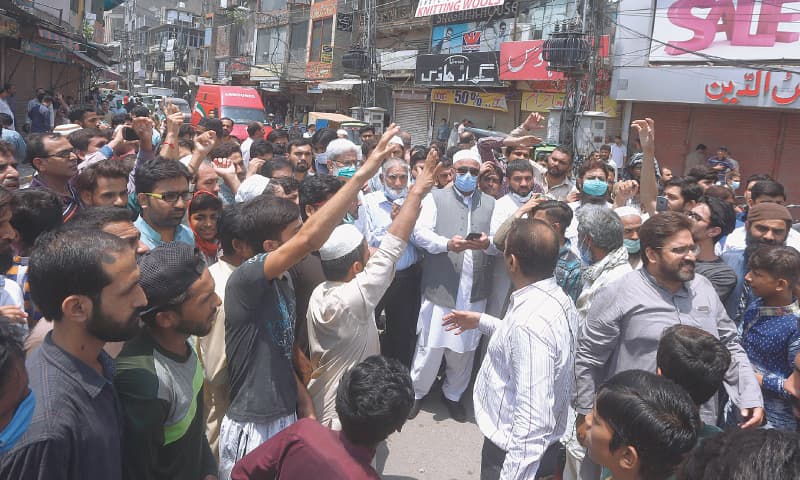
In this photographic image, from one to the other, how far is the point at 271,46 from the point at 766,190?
35298 millimetres

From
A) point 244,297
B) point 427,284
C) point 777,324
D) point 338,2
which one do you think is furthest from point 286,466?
point 338,2

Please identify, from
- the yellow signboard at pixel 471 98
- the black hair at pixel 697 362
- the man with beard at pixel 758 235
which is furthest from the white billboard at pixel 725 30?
the black hair at pixel 697 362

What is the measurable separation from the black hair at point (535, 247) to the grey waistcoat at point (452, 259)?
6.20ft

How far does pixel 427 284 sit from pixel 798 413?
2.41 metres

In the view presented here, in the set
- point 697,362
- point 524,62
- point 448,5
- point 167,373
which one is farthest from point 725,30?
point 167,373

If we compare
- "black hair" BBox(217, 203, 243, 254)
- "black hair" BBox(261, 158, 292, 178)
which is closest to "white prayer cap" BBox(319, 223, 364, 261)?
"black hair" BBox(217, 203, 243, 254)

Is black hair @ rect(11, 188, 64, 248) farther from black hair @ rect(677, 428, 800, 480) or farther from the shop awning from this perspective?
the shop awning

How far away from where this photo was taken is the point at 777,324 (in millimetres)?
2738

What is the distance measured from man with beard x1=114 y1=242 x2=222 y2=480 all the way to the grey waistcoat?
97.6 inches

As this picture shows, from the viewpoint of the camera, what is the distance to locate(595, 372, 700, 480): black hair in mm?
1535

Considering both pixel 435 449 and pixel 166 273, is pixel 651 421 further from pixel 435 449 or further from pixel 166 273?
pixel 435 449

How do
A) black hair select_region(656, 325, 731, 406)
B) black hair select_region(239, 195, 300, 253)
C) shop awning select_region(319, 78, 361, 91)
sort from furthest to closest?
shop awning select_region(319, 78, 361, 91) < black hair select_region(239, 195, 300, 253) < black hair select_region(656, 325, 731, 406)

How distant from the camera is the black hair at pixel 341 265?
240cm

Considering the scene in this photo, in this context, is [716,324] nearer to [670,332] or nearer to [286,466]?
[670,332]
